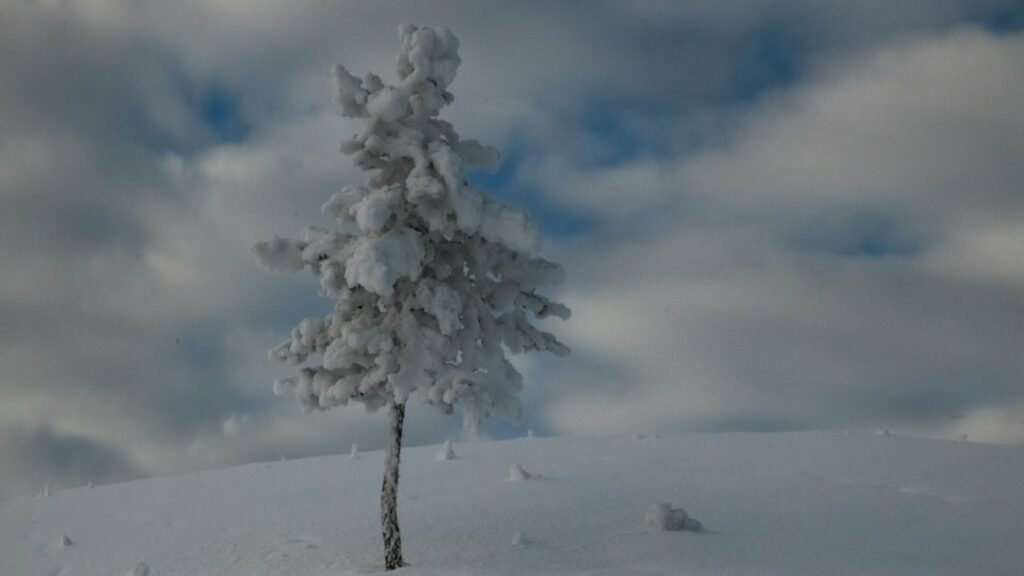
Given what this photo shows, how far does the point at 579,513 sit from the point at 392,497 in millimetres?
3899

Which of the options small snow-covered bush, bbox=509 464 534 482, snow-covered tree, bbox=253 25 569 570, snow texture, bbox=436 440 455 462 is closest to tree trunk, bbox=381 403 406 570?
snow-covered tree, bbox=253 25 569 570

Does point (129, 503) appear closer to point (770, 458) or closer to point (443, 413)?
point (443, 413)

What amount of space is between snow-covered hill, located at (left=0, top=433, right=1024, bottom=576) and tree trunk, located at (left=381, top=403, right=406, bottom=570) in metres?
0.38

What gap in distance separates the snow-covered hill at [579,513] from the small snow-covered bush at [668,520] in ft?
0.73

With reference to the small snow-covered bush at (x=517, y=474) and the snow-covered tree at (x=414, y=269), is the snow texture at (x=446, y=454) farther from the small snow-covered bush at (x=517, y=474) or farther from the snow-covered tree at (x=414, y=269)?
the snow-covered tree at (x=414, y=269)

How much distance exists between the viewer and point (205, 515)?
754 inches

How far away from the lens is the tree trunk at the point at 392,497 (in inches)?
545

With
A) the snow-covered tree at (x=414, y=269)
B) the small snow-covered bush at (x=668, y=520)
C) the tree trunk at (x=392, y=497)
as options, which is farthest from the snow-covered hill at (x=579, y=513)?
the snow-covered tree at (x=414, y=269)

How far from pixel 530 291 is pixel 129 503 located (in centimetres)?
1300

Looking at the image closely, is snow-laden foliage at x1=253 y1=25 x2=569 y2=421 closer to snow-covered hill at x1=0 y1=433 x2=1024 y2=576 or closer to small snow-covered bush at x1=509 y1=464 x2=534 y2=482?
snow-covered hill at x1=0 y1=433 x2=1024 y2=576

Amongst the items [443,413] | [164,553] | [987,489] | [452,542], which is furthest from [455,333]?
[987,489]

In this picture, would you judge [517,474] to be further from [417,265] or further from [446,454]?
[417,265]

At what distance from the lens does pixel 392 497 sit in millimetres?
14039

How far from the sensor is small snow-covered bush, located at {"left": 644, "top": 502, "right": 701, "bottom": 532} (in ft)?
49.0
